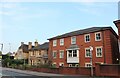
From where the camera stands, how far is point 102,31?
4103cm

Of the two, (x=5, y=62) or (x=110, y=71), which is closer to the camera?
(x=110, y=71)

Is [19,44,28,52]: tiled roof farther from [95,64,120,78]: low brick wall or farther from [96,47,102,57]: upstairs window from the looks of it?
[95,64,120,78]: low brick wall

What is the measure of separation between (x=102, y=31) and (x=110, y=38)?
79.3 inches

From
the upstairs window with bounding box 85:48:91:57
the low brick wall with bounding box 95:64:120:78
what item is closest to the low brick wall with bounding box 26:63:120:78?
the low brick wall with bounding box 95:64:120:78

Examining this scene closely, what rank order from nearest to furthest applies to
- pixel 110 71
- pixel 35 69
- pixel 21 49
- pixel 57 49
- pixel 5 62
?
pixel 110 71 → pixel 35 69 → pixel 57 49 → pixel 5 62 → pixel 21 49

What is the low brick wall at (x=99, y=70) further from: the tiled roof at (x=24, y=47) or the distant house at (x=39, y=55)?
the tiled roof at (x=24, y=47)

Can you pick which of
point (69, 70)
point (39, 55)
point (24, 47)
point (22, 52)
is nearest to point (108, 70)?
point (69, 70)

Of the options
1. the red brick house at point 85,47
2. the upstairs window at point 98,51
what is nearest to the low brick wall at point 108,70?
the red brick house at point 85,47

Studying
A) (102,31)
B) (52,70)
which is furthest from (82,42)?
(52,70)

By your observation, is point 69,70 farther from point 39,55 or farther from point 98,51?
point 39,55

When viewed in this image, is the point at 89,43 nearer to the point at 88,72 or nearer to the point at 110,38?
the point at 110,38

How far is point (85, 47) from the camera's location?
44.6 m

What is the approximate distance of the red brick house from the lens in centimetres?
4022

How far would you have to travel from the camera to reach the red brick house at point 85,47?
40219 mm
